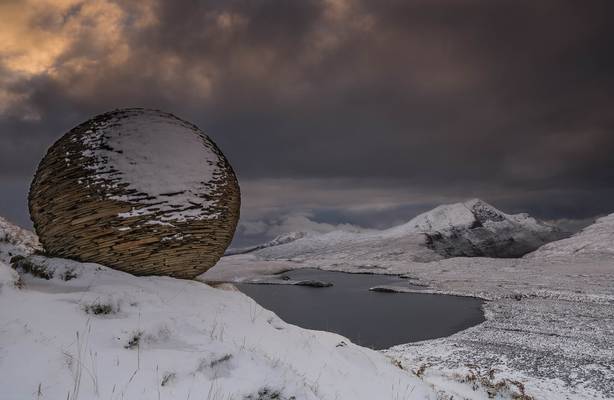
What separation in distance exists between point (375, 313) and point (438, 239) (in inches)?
3951

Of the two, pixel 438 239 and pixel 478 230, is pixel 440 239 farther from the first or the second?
pixel 478 230

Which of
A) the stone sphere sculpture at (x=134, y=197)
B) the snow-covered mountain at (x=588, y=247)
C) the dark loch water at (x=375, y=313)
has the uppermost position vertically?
the stone sphere sculpture at (x=134, y=197)

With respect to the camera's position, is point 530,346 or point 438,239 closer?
point 530,346

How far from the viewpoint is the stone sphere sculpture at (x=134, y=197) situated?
6.41m

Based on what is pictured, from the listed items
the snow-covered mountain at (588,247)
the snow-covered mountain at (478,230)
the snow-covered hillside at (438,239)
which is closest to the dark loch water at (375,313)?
the snow-covered hillside at (438,239)

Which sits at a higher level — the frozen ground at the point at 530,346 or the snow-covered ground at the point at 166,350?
the snow-covered ground at the point at 166,350

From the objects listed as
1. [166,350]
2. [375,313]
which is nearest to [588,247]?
[375,313]

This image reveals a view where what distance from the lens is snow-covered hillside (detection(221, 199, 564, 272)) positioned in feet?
364

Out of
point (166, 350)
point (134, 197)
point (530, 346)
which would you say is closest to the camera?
point (166, 350)

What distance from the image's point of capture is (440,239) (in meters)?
124

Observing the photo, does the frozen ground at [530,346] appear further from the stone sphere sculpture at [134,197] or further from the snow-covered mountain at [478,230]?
the snow-covered mountain at [478,230]

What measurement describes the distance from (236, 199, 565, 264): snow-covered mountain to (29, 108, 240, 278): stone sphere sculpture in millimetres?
96308

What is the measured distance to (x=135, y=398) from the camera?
12.0 ft

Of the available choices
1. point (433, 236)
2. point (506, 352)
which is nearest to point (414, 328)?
point (506, 352)
